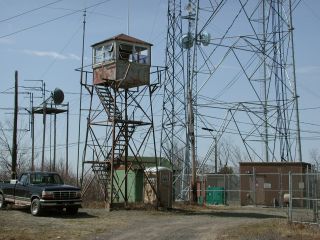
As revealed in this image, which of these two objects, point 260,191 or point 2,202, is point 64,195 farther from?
point 260,191

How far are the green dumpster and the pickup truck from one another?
15439 mm

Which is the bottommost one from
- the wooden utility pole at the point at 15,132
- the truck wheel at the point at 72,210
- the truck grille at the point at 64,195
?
the truck wheel at the point at 72,210

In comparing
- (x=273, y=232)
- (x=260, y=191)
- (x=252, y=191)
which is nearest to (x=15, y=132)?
(x=252, y=191)

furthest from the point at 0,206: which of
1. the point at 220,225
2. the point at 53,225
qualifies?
the point at 220,225

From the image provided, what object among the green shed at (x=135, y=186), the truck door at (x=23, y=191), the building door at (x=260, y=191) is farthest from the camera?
the building door at (x=260, y=191)

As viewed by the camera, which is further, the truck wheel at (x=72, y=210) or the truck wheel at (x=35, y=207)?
the truck wheel at (x=72, y=210)

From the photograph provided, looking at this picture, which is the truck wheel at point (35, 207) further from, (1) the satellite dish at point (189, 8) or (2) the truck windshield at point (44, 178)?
(1) the satellite dish at point (189, 8)

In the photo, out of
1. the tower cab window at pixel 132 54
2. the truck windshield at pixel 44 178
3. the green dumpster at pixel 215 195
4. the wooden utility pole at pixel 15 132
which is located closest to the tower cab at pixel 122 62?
the tower cab window at pixel 132 54

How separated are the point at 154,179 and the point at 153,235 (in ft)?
43.4

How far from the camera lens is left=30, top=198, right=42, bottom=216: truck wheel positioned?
2502 cm

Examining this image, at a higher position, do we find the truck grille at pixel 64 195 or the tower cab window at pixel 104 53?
the tower cab window at pixel 104 53

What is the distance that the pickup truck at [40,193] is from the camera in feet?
81.9

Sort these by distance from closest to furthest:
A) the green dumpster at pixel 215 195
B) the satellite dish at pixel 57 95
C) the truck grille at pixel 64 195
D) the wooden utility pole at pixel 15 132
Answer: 1. the truck grille at pixel 64 195
2. the wooden utility pole at pixel 15 132
3. the green dumpster at pixel 215 195
4. the satellite dish at pixel 57 95

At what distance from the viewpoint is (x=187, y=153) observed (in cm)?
3944
